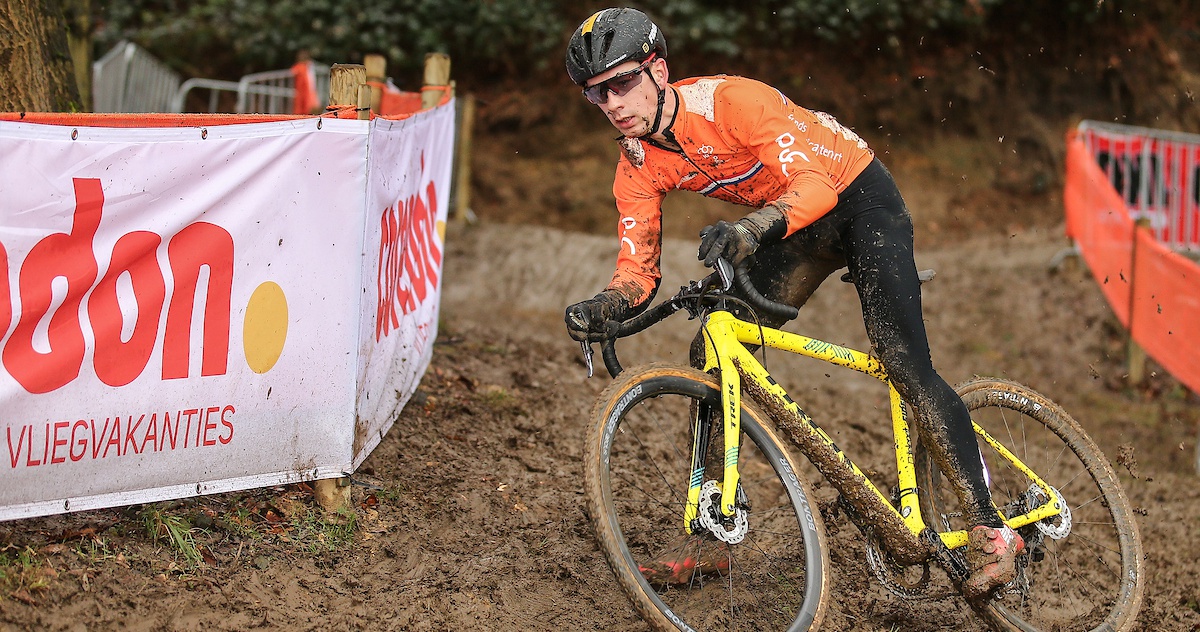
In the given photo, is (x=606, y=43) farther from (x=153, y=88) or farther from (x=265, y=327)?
(x=153, y=88)

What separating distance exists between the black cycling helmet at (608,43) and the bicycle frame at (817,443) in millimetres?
924

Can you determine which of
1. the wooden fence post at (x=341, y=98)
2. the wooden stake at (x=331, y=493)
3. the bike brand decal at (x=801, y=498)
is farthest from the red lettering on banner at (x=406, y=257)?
the bike brand decal at (x=801, y=498)

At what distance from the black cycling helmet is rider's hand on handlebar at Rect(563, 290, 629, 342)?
748 mm

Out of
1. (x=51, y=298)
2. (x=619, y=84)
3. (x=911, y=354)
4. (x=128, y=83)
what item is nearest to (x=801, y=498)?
(x=911, y=354)

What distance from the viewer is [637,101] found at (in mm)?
3447

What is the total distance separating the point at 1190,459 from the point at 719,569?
4974 mm

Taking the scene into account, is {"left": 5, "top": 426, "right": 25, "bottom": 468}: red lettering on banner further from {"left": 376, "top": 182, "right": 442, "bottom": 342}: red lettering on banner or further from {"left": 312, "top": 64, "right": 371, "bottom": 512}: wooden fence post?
{"left": 376, "top": 182, "right": 442, "bottom": 342}: red lettering on banner

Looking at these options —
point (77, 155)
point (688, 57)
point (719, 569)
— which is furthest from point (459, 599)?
point (688, 57)

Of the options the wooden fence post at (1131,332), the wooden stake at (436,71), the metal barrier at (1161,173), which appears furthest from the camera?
the metal barrier at (1161,173)

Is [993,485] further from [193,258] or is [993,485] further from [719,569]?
[193,258]

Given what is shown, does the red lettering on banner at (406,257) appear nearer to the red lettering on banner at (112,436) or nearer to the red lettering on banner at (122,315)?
the red lettering on banner at (112,436)

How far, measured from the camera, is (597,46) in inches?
130

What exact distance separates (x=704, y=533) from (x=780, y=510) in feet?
5.07

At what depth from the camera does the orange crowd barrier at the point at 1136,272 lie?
7.61 meters
